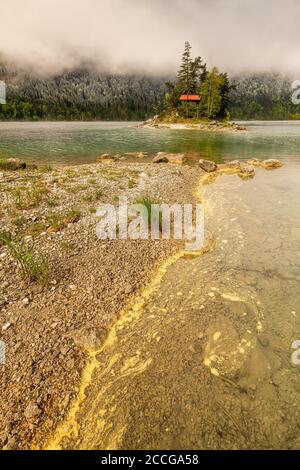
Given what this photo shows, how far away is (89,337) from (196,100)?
388 ft

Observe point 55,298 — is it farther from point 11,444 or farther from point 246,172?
point 246,172

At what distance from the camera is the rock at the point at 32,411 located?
448 cm

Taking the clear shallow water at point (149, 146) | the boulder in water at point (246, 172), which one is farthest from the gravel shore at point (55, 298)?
the clear shallow water at point (149, 146)

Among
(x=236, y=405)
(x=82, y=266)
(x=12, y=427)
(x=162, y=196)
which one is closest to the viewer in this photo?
(x=12, y=427)

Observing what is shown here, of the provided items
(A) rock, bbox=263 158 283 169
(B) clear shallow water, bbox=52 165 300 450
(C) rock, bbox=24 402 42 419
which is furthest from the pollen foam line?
(A) rock, bbox=263 158 283 169

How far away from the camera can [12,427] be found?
14.2ft

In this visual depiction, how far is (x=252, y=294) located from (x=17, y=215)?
997cm

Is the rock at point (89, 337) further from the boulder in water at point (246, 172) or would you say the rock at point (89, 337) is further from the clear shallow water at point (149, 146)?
the clear shallow water at point (149, 146)

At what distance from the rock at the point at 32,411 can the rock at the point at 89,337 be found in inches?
57.1

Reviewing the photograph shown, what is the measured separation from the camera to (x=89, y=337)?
6031 millimetres

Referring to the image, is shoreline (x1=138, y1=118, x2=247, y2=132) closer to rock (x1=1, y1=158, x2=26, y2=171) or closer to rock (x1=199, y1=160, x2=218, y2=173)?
rock (x1=199, y1=160, x2=218, y2=173)

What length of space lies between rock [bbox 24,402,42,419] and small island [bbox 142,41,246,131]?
97673 mm
